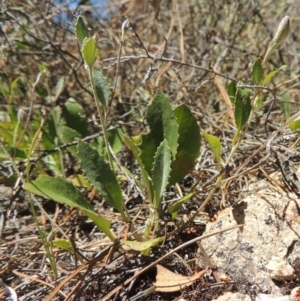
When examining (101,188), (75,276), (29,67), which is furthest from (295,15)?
(75,276)

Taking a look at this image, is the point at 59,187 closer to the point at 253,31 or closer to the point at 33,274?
the point at 33,274

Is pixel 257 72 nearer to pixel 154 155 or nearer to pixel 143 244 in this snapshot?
pixel 154 155

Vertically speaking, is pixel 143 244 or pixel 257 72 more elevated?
A: pixel 257 72

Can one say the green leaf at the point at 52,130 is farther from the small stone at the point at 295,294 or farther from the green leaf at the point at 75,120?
the small stone at the point at 295,294

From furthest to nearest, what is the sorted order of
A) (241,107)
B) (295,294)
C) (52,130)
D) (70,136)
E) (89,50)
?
1. (52,130)
2. (70,136)
3. (241,107)
4. (89,50)
5. (295,294)

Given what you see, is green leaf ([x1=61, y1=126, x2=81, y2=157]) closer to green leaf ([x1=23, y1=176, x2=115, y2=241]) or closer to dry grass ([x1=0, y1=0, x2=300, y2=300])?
dry grass ([x1=0, y1=0, x2=300, y2=300])

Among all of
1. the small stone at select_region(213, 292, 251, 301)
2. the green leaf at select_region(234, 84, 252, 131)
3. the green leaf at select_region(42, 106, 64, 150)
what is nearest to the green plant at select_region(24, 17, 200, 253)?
the green leaf at select_region(234, 84, 252, 131)

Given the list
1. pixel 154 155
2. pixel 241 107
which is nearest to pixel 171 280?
pixel 154 155
